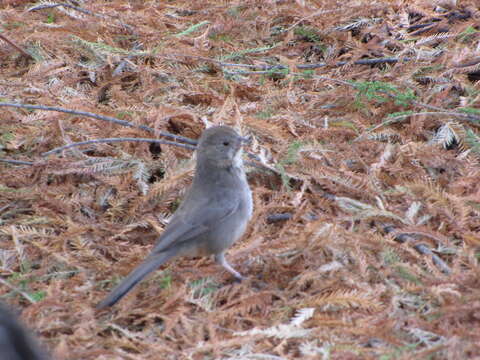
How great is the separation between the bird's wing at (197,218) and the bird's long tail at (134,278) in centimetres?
10

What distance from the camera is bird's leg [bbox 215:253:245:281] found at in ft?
15.0

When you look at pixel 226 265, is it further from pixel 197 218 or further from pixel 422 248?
pixel 422 248

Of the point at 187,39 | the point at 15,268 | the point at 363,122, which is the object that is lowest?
the point at 15,268

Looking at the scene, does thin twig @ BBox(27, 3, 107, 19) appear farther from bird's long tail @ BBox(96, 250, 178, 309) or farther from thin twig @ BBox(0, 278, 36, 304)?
bird's long tail @ BBox(96, 250, 178, 309)

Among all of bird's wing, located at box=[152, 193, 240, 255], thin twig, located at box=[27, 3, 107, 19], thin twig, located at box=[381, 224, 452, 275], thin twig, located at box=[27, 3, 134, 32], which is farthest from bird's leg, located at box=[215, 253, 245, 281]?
thin twig, located at box=[27, 3, 107, 19]

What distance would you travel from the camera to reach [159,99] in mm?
6188

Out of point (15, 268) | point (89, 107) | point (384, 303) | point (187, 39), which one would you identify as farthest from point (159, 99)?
point (384, 303)

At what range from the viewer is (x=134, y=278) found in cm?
418

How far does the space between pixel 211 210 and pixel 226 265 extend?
1.21ft

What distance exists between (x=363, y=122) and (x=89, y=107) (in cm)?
226

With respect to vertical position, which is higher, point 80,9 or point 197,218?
point 80,9

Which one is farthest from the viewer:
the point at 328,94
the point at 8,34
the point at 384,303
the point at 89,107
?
the point at 8,34

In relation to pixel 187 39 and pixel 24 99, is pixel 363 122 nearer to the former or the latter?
pixel 187 39

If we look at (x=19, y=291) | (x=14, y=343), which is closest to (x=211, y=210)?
(x=19, y=291)
